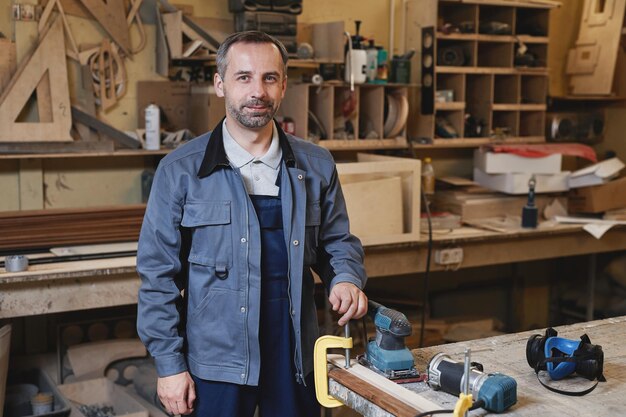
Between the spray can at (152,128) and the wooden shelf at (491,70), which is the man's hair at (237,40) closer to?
the spray can at (152,128)

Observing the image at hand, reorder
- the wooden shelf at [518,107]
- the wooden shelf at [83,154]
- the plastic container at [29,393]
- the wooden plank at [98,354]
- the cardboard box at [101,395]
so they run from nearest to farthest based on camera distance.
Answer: the plastic container at [29,393] < the cardboard box at [101,395] < the wooden shelf at [83,154] < the wooden plank at [98,354] < the wooden shelf at [518,107]

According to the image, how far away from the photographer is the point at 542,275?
200 inches

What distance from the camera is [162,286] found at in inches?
77.6

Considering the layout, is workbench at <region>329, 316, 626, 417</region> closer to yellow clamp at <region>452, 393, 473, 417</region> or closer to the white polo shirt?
yellow clamp at <region>452, 393, 473, 417</region>

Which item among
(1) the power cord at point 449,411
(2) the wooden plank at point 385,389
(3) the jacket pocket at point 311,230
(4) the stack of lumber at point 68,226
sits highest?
(3) the jacket pocket at point 311,230

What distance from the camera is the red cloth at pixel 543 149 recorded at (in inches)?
164

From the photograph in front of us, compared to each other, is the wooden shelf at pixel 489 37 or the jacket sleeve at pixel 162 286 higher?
the wooden shelf at pixel 489 37

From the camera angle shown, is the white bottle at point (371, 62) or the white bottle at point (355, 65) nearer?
the white bottle at point (355, 65)

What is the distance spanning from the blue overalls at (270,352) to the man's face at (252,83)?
205 millimetres

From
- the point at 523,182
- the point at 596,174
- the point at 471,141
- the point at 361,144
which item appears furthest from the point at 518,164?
the point at 361,144

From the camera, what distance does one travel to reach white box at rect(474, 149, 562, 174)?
4.18 meters

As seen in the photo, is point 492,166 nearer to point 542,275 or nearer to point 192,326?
point 542,275

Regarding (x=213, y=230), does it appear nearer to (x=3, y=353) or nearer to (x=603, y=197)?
(x=3, y=353)

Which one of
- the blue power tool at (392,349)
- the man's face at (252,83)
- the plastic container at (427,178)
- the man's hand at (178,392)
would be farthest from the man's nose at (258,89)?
the plastic container at (427,178)
